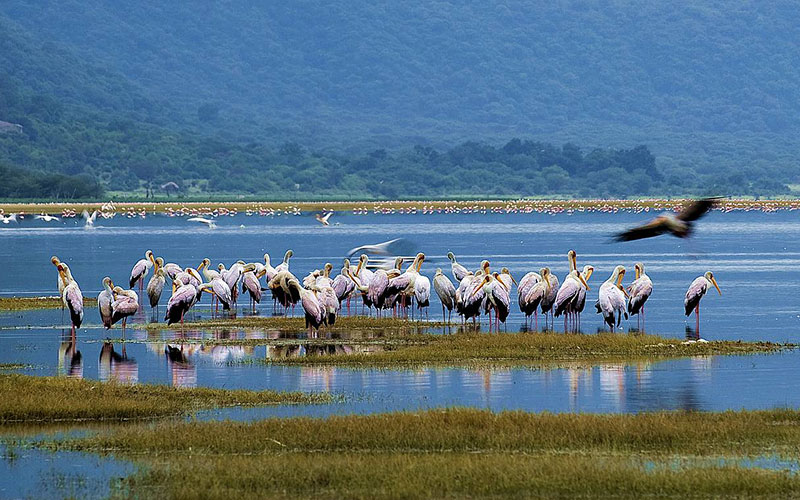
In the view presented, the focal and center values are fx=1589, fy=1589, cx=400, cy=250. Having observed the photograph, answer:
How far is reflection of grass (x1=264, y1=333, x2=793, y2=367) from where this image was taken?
25109 mm

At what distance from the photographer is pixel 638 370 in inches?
939

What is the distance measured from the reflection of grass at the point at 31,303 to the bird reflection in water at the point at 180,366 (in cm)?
932

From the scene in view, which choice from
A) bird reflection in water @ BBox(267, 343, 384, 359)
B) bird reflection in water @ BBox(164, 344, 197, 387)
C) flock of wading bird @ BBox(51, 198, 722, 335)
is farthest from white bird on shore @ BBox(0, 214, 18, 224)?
bird reflection in water @ BBox(267, 343, 384, 359)

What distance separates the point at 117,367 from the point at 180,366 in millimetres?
971

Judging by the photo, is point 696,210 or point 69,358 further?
point 69,358

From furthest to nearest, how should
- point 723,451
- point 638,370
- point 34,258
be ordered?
point 34,258, point 638,370, point 723,451

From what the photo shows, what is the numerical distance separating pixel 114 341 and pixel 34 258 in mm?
33306

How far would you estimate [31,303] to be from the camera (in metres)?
36.8

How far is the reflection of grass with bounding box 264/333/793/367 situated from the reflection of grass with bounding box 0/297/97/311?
11.9m

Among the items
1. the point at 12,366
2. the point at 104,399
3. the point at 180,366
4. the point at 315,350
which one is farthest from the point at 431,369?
the point at 12,366

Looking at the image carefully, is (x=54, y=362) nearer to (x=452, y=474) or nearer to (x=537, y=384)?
(x=537, y=384)

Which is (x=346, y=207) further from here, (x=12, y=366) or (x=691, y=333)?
(x=12, y=366)

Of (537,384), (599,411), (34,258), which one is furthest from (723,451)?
(34,258)

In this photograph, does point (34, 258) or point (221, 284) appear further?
point (34, 258)
